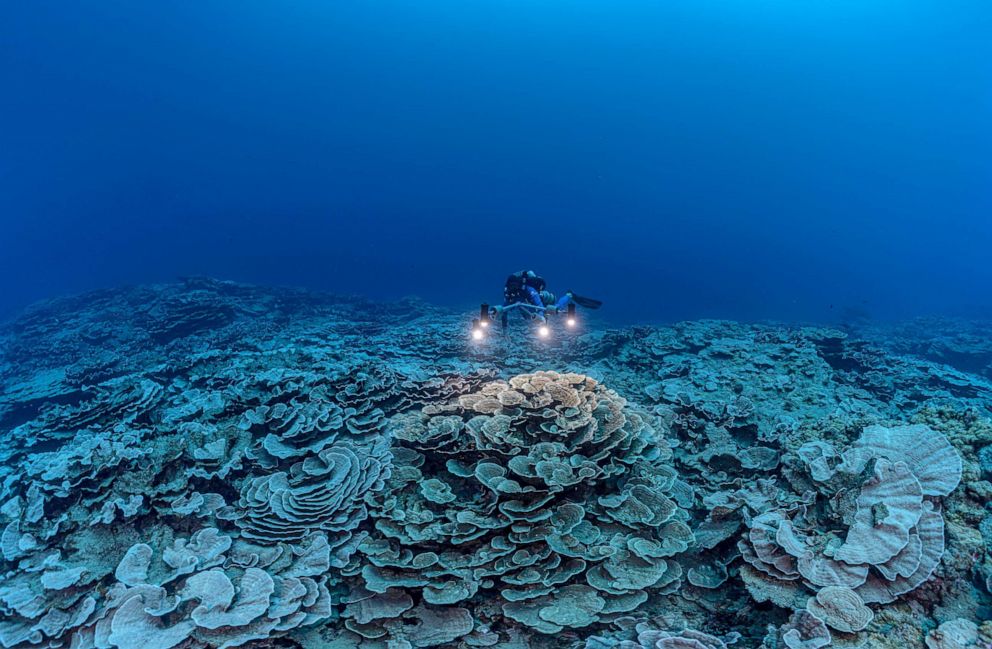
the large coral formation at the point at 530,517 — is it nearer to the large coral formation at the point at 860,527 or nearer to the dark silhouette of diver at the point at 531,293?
the large coral formation at the point at 860,527

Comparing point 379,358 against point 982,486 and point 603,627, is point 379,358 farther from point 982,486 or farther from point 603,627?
point 982,486

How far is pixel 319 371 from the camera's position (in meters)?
9.66

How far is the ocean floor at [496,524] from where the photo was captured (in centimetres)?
418

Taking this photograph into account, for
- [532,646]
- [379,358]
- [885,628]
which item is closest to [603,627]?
[532,646]

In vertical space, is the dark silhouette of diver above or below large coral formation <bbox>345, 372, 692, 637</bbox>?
above

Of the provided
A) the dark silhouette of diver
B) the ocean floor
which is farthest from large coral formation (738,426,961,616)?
the dark silhouette of diver

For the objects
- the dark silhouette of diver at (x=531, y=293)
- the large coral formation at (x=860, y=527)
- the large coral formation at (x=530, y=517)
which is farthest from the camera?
the dark silhouette of diver at (x=531, y=293)

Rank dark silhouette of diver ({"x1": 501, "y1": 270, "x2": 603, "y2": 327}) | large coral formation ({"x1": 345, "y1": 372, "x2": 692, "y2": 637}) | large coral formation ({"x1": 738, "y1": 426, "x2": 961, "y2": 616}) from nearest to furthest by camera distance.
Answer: large coral formation ({"x1": 738, "y1": 426, "x2": 961, "y2": 616}) < large coral formation ({"x1": 345, "y1": 372, "x2": 692, "y2": 637}) < dark silhouette of diver ({"x1": 501, "y1": 270, "x2": 603, "y2": 327})

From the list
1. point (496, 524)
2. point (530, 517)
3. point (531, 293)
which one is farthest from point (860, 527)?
point (531, 293)

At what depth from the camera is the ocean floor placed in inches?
164

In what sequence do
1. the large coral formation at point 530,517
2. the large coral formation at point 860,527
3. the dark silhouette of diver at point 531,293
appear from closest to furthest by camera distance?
the large coral formation at point 860,527
the large coral formation at point 530,517
the dark silhouette of diver at point 531,293

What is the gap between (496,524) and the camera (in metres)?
5.01

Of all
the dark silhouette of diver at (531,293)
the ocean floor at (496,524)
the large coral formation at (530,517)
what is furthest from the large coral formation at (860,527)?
the dark silhouette of diver at (531,293)

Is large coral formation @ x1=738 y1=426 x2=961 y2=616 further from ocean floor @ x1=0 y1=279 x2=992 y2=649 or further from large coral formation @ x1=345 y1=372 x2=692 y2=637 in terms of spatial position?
large coral formation @ x1=345 y1=372 x2=692 y2=637
